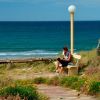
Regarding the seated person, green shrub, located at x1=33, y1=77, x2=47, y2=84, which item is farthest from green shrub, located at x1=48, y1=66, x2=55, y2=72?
green shrub, located at x1=33, y1=77, x2=47, y2=84

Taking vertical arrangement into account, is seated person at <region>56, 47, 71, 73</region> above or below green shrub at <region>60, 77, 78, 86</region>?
above

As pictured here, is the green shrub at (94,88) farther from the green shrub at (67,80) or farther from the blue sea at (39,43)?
the blue sea at (39,43)

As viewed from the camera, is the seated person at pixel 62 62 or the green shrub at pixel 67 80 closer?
the green shrub at pixel 67 80

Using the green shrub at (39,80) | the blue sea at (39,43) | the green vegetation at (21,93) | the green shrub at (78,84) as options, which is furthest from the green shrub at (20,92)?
the blue sea at (39,43)

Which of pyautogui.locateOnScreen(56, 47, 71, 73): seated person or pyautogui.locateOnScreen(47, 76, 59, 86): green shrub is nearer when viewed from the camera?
pyautogui.locateOnScreen(47, 76, 59, 86): green shrub

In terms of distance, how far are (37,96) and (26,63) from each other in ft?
31.7

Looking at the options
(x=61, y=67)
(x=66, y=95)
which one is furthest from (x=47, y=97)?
(x=61, y=67)

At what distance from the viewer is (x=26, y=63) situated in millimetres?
21328

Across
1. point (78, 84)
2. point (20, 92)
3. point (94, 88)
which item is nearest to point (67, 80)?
point (78, 84)

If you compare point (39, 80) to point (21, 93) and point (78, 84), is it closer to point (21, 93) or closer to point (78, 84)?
point (78, 84)

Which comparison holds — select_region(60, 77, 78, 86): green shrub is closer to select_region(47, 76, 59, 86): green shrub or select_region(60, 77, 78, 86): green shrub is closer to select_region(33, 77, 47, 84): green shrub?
select_region(47, 76, 59, 86): green shrub

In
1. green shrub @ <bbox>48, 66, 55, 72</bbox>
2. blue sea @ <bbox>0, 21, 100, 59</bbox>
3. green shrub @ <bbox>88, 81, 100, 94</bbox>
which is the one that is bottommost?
green shrub @ <bbox>88, 81, 100, 94</bbox>

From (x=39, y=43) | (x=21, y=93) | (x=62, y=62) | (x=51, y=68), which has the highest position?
(x=39, y=43)

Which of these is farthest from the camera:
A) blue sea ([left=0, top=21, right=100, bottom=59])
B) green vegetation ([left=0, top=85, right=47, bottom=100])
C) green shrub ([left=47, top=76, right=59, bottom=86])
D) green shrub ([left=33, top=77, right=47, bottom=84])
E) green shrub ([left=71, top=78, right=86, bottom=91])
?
blue sea ([left=0, top=21, right=100, bottom=59])
